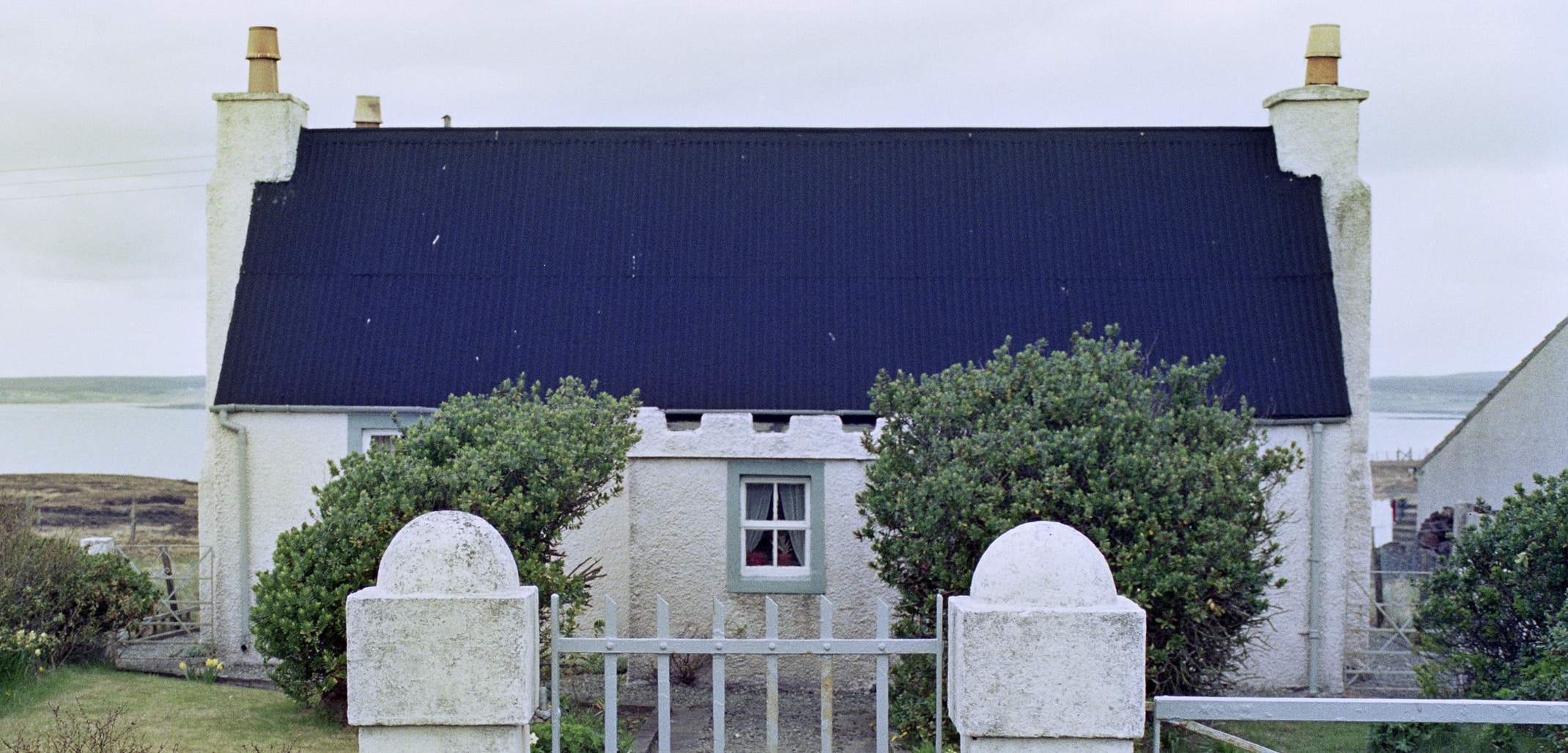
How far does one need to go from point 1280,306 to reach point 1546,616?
225 inches

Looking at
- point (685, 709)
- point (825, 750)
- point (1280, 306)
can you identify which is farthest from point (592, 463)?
point (1280, 306)

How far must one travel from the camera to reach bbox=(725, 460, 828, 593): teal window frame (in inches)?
491

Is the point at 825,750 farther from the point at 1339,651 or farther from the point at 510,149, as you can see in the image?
the point at 510,149

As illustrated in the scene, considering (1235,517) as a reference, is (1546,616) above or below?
below

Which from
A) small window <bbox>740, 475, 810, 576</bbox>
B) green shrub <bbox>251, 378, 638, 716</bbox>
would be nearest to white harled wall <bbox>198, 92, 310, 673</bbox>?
green shrub <bbox>251, 378, 638, 716</bbox>

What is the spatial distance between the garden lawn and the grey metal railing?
5821 millimetres

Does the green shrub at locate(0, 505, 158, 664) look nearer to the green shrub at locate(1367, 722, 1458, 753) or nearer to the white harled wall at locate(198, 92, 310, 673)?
the white harled wall at locate(198, 92, 310, 673)

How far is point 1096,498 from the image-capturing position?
336 inches

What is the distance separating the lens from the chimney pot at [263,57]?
14945mm

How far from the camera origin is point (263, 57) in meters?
15.0

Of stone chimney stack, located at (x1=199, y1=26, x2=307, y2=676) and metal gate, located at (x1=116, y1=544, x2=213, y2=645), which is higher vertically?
stone chimney stack, located at (x1=199, y1=26, x2=307, y2=676)

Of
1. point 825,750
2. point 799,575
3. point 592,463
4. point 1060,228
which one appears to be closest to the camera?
point 825,750

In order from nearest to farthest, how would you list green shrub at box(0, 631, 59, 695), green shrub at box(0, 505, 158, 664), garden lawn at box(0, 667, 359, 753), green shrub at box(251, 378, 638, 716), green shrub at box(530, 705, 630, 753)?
1. green shrub at box(530, 705, 630, 753)
2. garden lawn at box(0, 667, 359, 753)
3. green shrub at box(251, 378, 638, 716)
4. green shrub at box(0, 631, 59, 695)
5. green shrub at box(0, 505, 158, 664)

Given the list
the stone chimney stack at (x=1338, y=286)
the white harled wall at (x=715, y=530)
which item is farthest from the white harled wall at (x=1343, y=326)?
the white harled wall at (x=715, y=530)
